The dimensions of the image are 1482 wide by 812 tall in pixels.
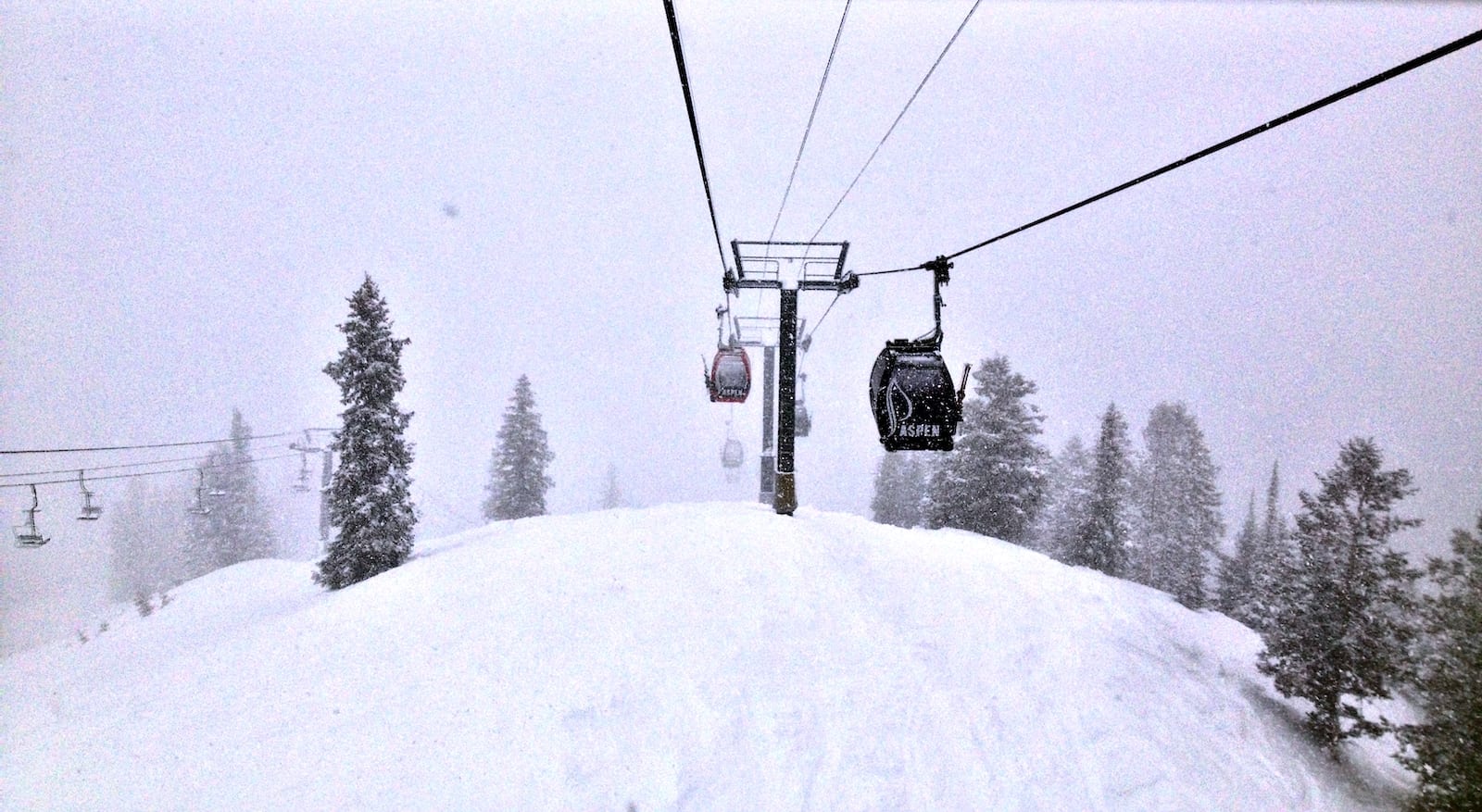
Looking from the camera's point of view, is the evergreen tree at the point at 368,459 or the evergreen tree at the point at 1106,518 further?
the evergreen tree at the point at 1106,518

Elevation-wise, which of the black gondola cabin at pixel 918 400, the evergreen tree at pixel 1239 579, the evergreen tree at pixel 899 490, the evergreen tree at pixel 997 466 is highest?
the black gondola cabin at pixel 918 400

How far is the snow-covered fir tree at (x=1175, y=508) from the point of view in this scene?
27.8 metres

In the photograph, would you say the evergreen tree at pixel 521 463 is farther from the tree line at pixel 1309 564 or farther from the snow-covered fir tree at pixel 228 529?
the tree line at pixel 1309 564

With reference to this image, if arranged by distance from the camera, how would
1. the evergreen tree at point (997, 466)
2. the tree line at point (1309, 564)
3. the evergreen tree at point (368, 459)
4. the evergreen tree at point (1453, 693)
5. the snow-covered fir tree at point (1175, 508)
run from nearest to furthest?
the evergreen tree at point (1453, 693), the tree line at point (1309, 564), the evergreen tree at point (368, 459), the evergreen tree at point (997, 466), the snow-covered fir tree at point (1175, 508)

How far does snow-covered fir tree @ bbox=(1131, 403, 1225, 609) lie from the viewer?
27844mm

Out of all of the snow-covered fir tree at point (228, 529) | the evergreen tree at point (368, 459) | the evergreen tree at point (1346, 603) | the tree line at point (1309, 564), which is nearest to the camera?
the tree line at point (1309, 564)

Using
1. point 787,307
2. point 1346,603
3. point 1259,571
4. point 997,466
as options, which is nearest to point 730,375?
point 787,307

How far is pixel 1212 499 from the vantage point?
94.7 feet

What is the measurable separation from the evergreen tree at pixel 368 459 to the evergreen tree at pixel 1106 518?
27530 mm

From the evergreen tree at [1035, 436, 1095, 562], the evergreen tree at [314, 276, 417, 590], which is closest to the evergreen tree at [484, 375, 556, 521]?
the evergreen tree at [314, 276, 417, 590]

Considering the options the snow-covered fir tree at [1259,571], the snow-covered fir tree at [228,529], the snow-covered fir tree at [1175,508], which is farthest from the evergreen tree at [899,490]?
the snow-covered fir tree at [228,529]

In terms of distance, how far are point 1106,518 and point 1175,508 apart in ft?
26.3

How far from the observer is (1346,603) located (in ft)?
41.7

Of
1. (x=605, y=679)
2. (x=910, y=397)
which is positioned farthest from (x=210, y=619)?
(x=910, y=397)
